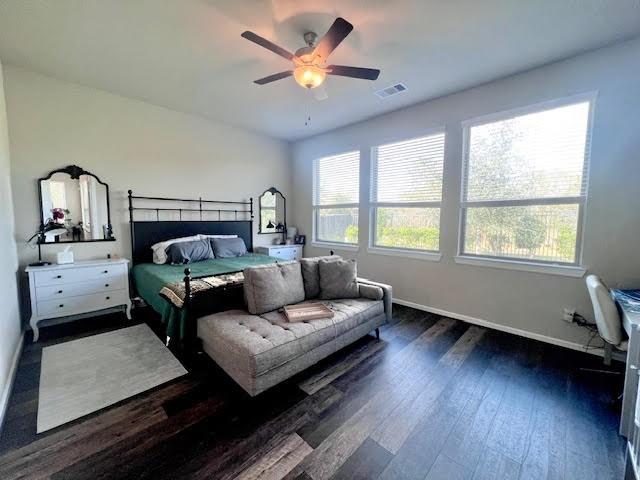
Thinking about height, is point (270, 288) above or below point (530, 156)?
below

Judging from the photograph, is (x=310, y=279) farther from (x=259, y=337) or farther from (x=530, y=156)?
(x=530, y=156)

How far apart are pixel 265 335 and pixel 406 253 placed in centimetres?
257

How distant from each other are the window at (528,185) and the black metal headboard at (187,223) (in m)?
3.58

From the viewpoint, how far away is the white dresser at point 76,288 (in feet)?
9.07

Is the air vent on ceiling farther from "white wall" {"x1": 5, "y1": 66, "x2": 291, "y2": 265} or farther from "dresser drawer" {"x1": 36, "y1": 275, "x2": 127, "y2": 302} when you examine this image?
"dresser drawer" {"x1": 36, "y1": 275, "x2": 127, "y2": 302}

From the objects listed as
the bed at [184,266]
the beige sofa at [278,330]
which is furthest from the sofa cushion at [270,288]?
the bed at [184,266]

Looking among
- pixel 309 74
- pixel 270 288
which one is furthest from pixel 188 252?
pixel 309 74

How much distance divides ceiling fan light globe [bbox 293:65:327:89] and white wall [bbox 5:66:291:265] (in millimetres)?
2723

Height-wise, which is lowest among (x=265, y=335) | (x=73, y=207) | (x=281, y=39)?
(x=265, y=335)

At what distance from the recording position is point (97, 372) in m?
2.22

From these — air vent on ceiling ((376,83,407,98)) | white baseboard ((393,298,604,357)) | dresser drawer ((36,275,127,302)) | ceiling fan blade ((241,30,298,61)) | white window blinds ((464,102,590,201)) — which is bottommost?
white baseboard ((393,298,604,357))

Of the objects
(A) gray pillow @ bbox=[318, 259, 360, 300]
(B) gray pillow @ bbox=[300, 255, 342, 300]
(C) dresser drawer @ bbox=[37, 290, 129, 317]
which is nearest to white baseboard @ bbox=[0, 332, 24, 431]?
(C) dresser drawer @ bbox=[37, 290, 129, 317]

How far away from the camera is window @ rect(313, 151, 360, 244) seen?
4.54 m

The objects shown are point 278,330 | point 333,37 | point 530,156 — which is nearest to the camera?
point 333,37
